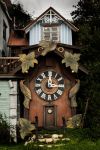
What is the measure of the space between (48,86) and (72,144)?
492cm

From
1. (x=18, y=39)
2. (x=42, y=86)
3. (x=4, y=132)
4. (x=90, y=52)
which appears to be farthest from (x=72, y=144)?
(x=18, y=39)

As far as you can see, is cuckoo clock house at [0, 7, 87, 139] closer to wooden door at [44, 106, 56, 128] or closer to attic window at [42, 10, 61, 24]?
wooden door at [44, 106, 56, 128]

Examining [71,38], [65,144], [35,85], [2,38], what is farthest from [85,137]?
[2,38]

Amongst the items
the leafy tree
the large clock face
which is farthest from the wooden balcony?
the leafy tree

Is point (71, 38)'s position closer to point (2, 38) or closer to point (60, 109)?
point (2, 38)

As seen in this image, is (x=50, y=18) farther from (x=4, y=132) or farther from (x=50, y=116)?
(x=4, y=132)

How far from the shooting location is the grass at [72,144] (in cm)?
2195

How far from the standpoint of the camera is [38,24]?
33.9 m

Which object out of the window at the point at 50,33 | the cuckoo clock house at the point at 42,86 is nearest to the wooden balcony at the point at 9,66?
the cuckoo clock house at the point at 42,86

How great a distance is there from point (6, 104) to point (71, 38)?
937 centimetres

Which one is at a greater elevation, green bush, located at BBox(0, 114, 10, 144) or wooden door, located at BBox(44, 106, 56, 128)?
wooden door, located at BBox(44, 106, 56, 128)

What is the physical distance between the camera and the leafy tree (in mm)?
25656

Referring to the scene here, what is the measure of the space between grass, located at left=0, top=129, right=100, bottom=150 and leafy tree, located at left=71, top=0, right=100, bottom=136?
845 millimetres

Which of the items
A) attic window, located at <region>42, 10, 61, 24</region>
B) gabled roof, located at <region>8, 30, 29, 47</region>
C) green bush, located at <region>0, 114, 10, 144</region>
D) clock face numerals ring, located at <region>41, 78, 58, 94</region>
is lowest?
green bush, located at <region>0, 114, 10, 144</region>
